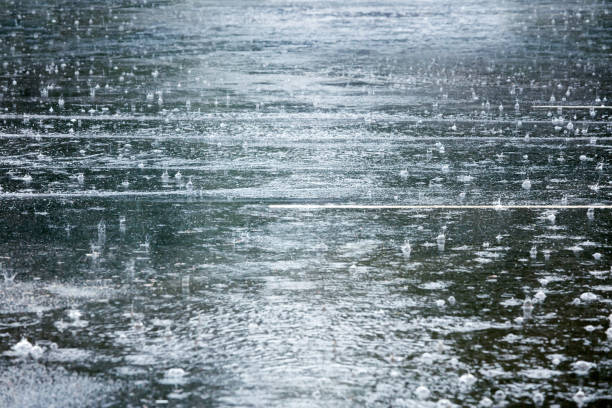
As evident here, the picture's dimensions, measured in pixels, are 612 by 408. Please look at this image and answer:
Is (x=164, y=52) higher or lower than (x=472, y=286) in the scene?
higher

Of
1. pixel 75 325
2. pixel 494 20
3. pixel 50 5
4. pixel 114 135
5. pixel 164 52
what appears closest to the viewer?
pixel 75 325

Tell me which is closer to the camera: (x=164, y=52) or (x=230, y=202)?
(x=230, y=202)

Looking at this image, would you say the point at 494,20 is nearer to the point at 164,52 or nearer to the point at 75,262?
the point at 164,52

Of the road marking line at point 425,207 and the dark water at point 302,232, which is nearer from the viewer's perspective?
the dark water at point 302,232

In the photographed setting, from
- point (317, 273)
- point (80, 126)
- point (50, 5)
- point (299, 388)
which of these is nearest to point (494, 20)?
point (50, 5)

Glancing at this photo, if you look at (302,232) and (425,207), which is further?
(425,207)

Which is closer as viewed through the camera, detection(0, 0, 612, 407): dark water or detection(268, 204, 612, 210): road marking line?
detection(0, 0, 612, 407): dark water

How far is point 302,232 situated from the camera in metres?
7.41

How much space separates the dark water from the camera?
4949mm

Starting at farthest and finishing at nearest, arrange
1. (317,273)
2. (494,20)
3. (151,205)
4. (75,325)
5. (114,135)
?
(494,20) → (114,135) → (151,205) → (317,273) → (75,325)

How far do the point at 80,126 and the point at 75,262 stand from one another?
5.09m

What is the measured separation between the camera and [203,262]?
6.69 metres

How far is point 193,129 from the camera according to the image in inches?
449

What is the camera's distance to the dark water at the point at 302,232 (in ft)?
16.2
